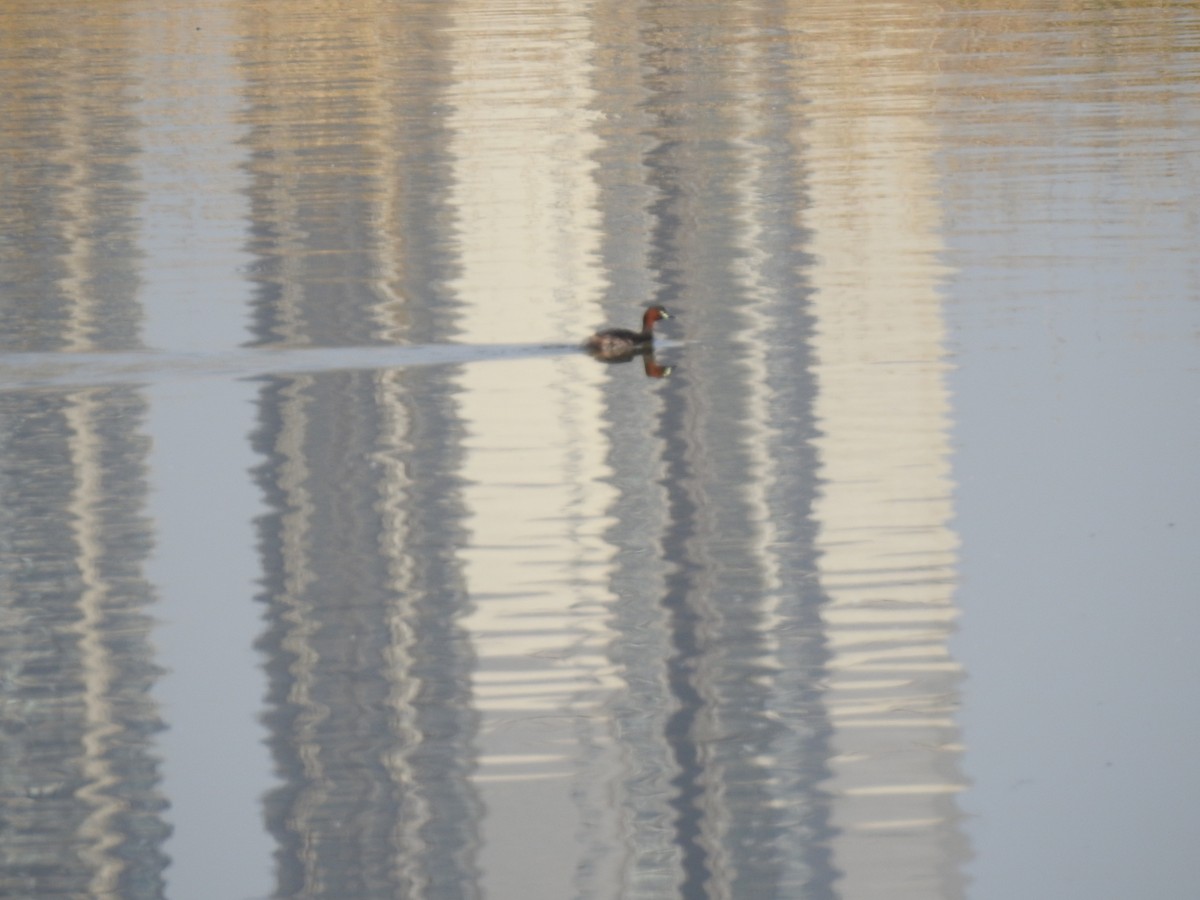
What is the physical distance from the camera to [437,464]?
38.2 ft

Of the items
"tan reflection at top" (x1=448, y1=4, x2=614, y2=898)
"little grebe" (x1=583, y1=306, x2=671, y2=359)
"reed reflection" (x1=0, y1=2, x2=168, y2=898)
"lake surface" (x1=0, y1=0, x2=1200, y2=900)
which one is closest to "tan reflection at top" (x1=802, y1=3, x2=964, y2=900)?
"lake surface" (x1=0, y1=0, x2=1200, y2=900)

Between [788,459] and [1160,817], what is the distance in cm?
437

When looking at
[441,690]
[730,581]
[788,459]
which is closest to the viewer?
[441,690]

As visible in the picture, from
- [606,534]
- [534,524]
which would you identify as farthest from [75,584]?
[606,534]

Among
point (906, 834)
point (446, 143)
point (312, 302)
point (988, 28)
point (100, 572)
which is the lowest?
point (906, 834)

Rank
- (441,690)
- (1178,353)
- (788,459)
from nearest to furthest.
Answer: (441,690) < (788,459) < (1178,353)

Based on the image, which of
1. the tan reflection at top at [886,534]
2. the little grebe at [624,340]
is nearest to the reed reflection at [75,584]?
the tan reflection at top at [886,534]

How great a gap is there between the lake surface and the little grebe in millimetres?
94

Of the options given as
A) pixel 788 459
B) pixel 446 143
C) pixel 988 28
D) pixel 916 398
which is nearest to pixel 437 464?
pixel 788 459

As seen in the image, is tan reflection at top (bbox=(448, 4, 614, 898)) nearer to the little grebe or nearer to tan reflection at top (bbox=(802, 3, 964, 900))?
the little grebe

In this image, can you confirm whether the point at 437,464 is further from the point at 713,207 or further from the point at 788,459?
the point at 713,207

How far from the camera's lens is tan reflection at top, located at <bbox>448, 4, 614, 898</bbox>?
751cm

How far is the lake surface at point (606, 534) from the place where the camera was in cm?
741

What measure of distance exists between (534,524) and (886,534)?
1.61m
